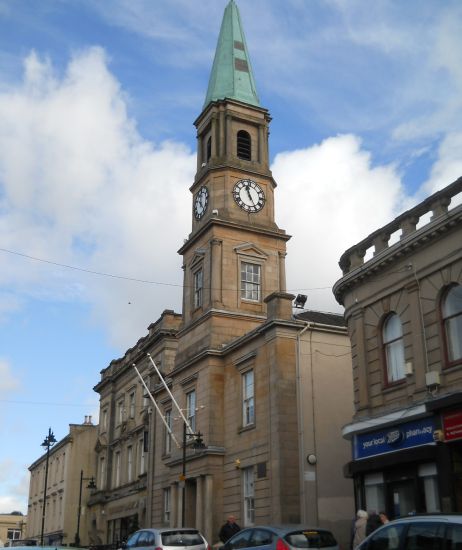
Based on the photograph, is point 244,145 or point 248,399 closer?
point 248,399

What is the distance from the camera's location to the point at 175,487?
1323 inches

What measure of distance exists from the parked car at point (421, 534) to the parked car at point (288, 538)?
461 centimetres

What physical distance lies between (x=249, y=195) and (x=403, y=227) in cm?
1742

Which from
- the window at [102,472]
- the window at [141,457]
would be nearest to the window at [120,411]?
the window at [102,472]

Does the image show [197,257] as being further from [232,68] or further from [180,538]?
[180,538]

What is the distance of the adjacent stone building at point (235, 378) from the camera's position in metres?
27.0

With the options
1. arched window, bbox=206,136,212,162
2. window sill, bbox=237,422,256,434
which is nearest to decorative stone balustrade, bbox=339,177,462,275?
window sill, bbox=237,422,256,434

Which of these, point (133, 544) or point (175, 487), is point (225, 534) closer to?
point (133, 544)

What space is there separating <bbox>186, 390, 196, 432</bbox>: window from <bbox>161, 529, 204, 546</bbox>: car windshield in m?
13.5

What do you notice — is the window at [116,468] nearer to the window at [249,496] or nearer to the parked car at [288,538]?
the window at [249,496]

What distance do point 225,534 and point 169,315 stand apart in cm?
2038

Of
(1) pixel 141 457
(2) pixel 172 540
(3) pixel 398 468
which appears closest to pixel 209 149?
(1) pixel 141 457

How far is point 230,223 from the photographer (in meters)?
35.3

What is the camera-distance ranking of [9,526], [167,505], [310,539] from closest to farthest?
[310,539] < [167,505] < [9,526]
